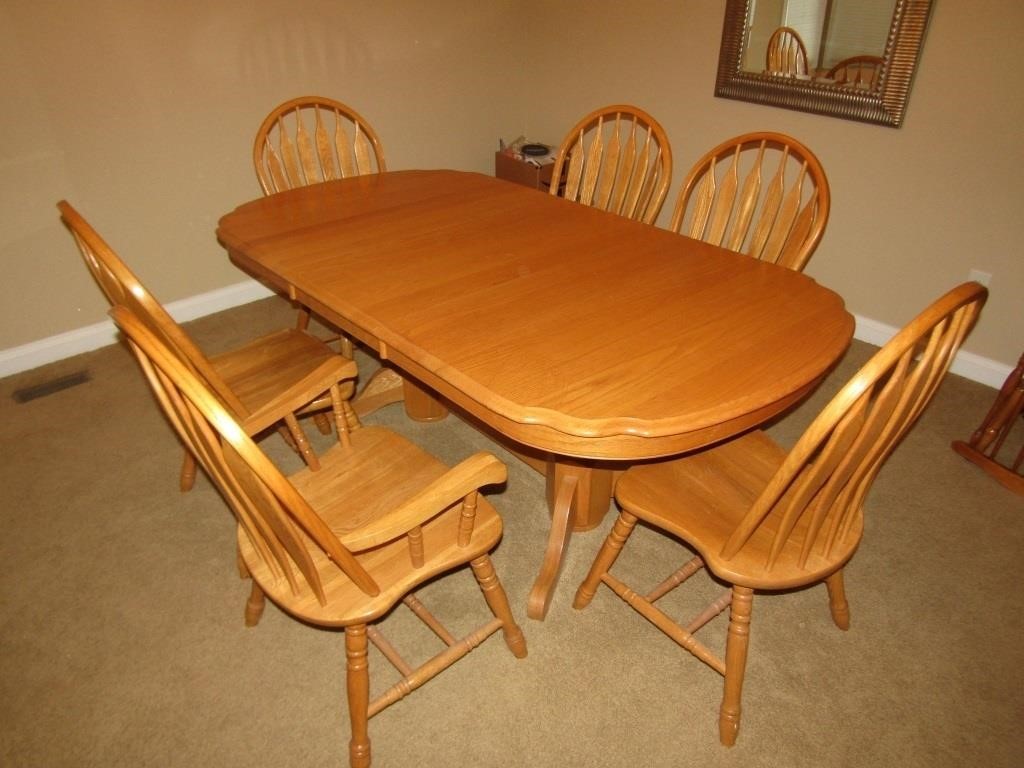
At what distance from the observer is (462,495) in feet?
3.80

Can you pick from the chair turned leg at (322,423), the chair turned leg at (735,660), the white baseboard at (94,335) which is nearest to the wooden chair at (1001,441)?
the chair turned leg at (735,660)

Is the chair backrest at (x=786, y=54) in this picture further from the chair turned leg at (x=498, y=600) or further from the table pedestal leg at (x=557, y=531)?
the chair turned leg at (x=498, y=600)

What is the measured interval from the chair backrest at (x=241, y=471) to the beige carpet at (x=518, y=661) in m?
0.49

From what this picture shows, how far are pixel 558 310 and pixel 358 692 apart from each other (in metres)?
0.89

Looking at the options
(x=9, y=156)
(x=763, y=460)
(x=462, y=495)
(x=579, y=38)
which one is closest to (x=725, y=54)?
(x=579, y=38)

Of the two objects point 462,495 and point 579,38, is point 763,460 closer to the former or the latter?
point 462,495

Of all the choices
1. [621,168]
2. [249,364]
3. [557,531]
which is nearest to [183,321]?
[249,364]

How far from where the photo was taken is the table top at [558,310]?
3.80 feet

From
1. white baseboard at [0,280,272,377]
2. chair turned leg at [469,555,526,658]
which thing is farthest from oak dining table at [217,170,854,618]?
white baseboard at [0,280,272,377]

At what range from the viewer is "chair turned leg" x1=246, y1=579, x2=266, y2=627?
5.23 feet

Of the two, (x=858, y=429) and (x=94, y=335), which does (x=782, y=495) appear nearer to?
(x=858, y=429)

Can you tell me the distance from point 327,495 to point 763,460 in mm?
978

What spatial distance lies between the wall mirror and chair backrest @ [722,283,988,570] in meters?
1.70

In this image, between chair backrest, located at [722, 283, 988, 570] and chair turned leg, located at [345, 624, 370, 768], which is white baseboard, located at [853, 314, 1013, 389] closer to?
chair backrest, located at [722, 283, 988, 570]
